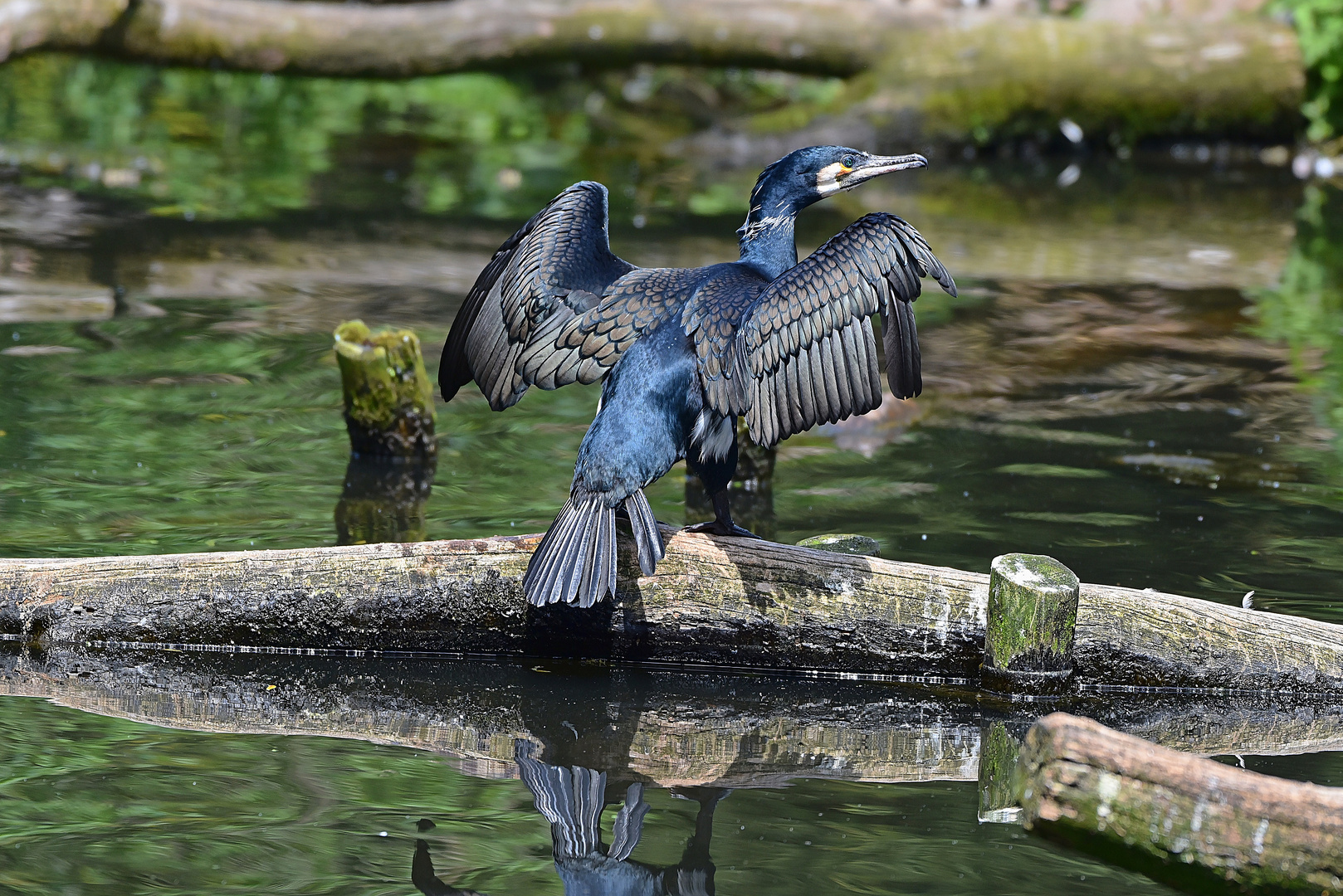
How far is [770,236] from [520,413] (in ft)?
10.2

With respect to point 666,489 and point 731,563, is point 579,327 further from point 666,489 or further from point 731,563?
point 666,489

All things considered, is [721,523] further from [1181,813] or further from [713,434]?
[1181,813]

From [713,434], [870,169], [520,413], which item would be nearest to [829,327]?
Answer: [713,434]

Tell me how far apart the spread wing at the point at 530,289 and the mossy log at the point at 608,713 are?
101 centimetres

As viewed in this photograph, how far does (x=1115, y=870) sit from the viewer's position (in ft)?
12.0

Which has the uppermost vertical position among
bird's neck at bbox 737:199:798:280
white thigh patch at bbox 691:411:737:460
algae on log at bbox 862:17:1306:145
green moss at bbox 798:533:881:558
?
algae on log at bbox 862:17:1306:145

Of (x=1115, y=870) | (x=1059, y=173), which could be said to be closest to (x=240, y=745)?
(x=1115, y=870)

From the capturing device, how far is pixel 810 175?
197 inches

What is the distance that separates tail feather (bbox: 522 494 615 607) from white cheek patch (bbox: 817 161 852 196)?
4.24ft

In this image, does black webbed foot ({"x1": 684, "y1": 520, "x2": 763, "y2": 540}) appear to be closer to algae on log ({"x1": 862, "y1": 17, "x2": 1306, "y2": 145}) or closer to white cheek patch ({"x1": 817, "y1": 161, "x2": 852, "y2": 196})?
white cheek patch ({"x1": 817, "y1": 161, "x2": 852, "y2": 196})

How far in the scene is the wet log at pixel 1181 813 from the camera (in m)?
3.00

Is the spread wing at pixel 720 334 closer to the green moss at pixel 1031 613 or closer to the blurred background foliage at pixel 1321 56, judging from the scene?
the green moss at pixel 1031 613

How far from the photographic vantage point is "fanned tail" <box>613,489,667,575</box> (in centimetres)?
435

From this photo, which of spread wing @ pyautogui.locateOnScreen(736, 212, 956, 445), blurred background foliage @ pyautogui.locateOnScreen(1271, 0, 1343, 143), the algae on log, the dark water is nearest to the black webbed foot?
spread wing @ pyautogui.locateOnScreen(736, 212, 956, 445)
